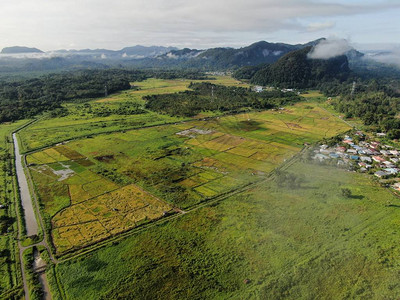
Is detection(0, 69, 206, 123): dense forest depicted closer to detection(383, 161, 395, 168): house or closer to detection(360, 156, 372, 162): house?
detection(360, 156, 372, 162): house

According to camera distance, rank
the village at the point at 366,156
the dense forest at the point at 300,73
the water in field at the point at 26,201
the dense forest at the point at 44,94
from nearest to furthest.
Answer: the water in field at the point at 26,201, the village at the point at 366,156, the dense forest at the point at 44,94, the dense forest at the point at 300,73

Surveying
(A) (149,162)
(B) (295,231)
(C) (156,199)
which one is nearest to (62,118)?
(A) (149,162)

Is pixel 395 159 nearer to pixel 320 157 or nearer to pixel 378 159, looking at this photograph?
pixel 378 159

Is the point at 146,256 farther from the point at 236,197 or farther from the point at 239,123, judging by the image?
the point at 239,123

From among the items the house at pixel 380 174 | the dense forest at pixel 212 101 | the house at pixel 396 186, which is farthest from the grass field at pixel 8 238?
the dense forest at pixel 212 101

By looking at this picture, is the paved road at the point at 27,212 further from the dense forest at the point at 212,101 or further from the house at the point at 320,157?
the dense forest at the point at 212,101

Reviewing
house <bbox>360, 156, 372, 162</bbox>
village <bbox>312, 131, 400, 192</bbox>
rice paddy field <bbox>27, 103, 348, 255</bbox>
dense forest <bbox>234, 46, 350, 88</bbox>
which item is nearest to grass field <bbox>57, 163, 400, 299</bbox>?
rice paddy field <bbox>27, 103, 348, 255</bbox>
